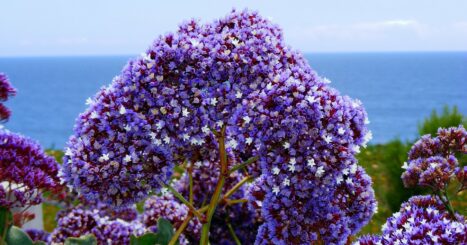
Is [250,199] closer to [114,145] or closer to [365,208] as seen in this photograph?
[365,208]

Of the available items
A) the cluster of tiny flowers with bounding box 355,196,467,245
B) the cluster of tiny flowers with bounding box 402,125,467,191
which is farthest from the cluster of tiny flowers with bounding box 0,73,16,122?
the cluster of tiny flowers with bounding box 355,196,467,245

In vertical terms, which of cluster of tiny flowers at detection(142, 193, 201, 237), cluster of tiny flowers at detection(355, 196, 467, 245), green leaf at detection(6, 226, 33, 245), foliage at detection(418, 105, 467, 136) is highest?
foliage at detection(418, 105, 467, 136)

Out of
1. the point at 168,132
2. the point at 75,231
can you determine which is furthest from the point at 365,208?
the point at 75,231

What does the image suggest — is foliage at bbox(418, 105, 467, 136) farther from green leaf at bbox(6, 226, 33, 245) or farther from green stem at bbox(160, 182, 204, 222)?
green leaf at bbox(6, 226, 33, 245)

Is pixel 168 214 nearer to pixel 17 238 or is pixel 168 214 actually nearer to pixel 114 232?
pixel 114 232

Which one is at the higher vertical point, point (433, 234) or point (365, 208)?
point (365, 208)

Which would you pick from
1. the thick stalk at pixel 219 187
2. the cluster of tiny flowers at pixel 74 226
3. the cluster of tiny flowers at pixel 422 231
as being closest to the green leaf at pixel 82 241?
the thick stalk at pixel 219 187
